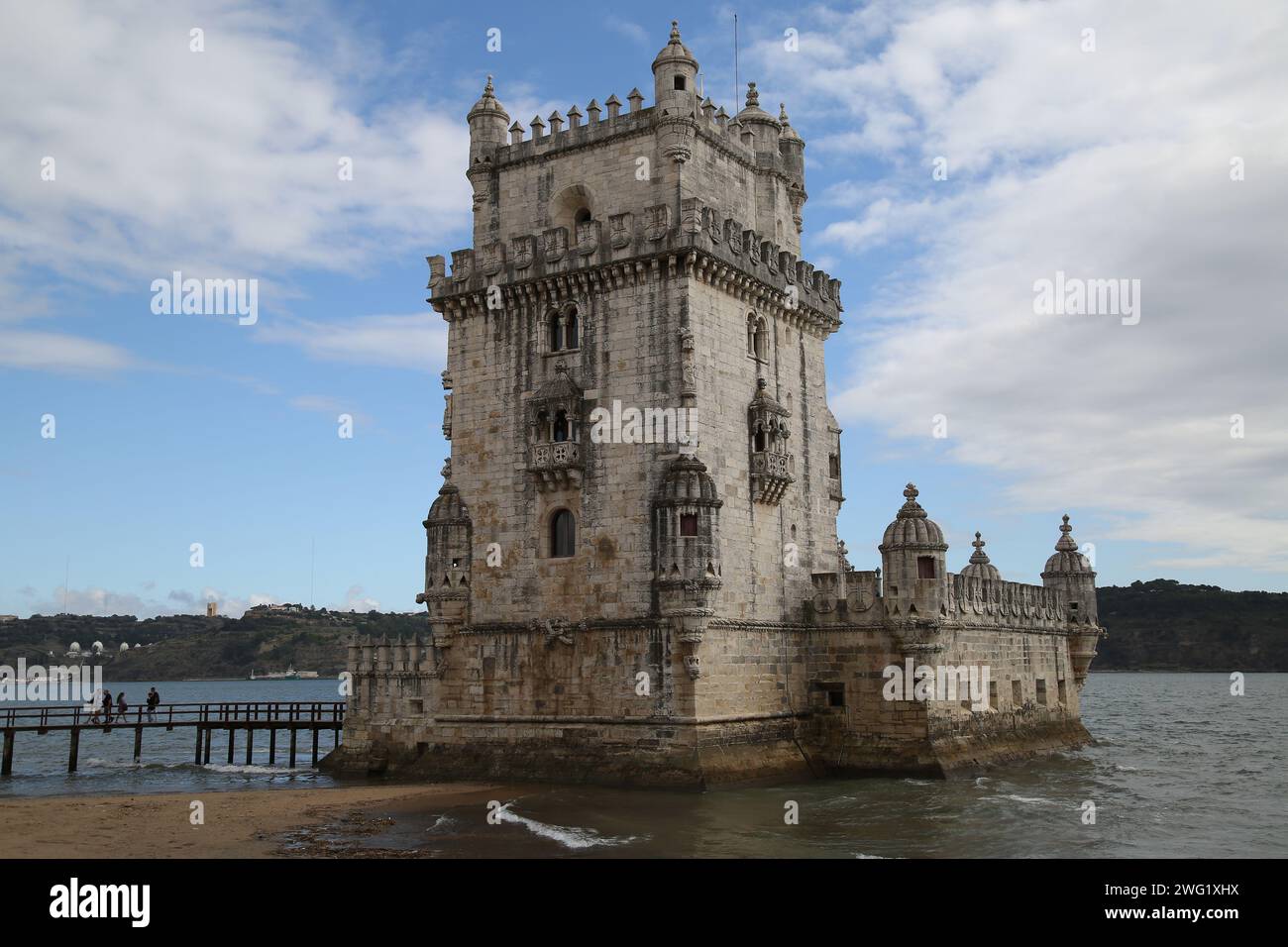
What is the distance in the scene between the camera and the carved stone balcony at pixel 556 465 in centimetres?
3475

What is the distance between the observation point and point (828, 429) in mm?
41719

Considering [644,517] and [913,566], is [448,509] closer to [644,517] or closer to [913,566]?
[644,517]

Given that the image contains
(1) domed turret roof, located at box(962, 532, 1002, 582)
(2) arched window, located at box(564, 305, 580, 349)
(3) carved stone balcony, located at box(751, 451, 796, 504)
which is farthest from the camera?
(1) domed turret roof, located at box(962, 532, 1002, 582)

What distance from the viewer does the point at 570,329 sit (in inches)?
1431

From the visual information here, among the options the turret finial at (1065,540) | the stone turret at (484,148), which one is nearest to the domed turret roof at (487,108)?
the stone turret at (484,148)

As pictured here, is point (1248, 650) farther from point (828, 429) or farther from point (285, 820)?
point (285, 820)

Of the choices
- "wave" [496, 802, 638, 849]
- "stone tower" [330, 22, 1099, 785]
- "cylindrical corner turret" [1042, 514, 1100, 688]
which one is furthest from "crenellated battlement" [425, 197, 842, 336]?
"cylindrical corner turret" [1042, 514, 1100, 688]

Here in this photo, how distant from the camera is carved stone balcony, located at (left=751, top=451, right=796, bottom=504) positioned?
3616 cm

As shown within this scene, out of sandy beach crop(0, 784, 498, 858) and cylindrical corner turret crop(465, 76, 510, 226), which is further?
cylindrical corner turret crop(465, 76, 510, 226)

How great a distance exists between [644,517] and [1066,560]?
85.4ft

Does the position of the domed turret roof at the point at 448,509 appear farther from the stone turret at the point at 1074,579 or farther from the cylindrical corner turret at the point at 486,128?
the stone turret at the point at 1074,579

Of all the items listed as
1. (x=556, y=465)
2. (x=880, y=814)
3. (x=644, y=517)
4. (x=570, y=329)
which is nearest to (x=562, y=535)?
(x=556, y=465)

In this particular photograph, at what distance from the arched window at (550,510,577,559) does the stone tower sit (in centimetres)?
7

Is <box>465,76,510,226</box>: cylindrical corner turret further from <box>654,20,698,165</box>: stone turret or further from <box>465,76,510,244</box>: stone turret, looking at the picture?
<box>654,20,698,165</box>: stone turret
